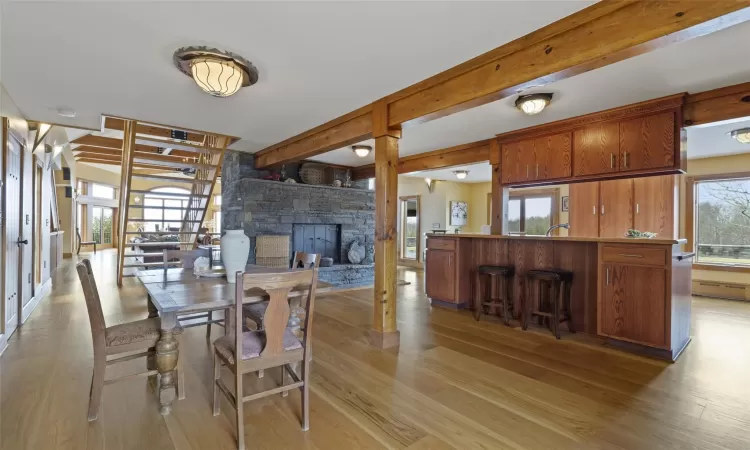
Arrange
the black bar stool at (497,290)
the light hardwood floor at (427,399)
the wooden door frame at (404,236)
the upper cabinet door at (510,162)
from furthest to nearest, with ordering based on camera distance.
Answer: the wooden door frame at (404,236)
the upper cabinet door at (510,162)
the black bar stool at (497,290)
the light hardwood floor at (427,399)

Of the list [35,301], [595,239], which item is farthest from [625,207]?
[35,301]

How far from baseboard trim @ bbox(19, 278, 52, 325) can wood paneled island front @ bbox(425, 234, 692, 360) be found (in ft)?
17.2

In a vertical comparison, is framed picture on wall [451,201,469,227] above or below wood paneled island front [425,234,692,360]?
above

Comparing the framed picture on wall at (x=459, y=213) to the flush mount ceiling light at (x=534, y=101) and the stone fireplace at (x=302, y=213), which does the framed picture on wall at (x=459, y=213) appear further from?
the flush mount ceiling light at (x=534, y=101)

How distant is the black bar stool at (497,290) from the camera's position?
13.2ft

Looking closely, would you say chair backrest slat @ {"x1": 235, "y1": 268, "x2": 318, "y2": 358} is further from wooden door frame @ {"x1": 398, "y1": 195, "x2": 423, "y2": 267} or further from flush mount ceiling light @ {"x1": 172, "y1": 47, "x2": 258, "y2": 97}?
wooden door frame @ {"x1": 398, "y1": 195, "x2": 423, "y2": 267}

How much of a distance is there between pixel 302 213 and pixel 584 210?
5.07m

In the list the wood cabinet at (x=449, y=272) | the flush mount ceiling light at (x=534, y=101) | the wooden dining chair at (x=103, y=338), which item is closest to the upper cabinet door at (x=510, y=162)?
the wood cabinet at (x=449, y=272)

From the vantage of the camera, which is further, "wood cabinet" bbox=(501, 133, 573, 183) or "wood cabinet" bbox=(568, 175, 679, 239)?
"wood cabinet" bbox=(568, 175, 679, 239)

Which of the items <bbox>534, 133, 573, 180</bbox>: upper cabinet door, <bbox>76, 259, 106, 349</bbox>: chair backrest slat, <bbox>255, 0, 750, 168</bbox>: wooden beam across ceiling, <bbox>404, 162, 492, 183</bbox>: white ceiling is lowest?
<bbox>76, 259, 106, 349</bbox>: chair backrest slat

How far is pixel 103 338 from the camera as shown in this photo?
1956 mm

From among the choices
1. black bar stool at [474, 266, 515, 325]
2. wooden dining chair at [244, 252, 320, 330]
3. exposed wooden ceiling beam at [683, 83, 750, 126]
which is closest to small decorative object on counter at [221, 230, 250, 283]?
wooden dining chair at [244, 252, 320, 330]

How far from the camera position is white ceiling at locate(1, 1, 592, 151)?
193 centimetres

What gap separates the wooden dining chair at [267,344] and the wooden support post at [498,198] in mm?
3304
